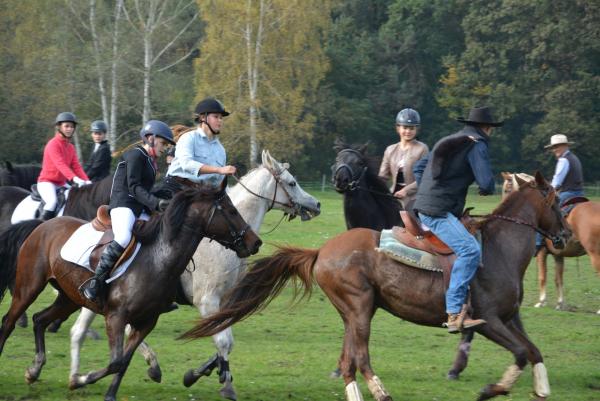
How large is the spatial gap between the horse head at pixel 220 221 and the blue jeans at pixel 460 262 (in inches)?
69.7

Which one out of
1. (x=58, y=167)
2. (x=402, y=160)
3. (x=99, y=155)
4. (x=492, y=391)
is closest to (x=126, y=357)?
(x=492, y=391)

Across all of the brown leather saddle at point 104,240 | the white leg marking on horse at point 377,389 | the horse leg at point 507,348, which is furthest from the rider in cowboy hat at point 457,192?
the brown leather saddle at point 104,240

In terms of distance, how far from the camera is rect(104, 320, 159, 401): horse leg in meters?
9.07

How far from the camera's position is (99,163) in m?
15.6

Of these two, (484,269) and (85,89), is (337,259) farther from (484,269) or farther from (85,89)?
(85,89)

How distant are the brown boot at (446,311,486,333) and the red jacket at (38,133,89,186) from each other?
266 inches

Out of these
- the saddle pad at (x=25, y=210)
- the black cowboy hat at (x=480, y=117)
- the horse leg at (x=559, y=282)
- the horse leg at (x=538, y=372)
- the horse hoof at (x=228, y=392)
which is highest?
the black cowboy hat at (x=480, y=117)

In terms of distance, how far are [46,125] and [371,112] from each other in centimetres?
2297

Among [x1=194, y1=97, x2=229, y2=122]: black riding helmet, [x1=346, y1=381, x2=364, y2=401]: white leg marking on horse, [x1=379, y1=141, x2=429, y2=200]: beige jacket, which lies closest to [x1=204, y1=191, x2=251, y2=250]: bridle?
[x1=194, y1=97, x2=229, y2=122]: black riding helmet

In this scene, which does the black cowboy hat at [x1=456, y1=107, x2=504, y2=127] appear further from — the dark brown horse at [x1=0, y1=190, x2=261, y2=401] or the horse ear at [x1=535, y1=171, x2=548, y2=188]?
the dark brown horse at [x1=0, y1=190, x2=261, y2=401]

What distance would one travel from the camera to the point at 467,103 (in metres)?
62.3

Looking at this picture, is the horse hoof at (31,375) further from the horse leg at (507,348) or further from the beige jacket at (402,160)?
the beige jacket at (402,160)

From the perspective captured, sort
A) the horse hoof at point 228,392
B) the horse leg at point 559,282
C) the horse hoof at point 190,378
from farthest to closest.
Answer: the horse leg at point 559,282, the horse hoof at point 190,378, the horse hoof at point 228,392

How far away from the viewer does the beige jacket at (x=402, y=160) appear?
11914 mm
